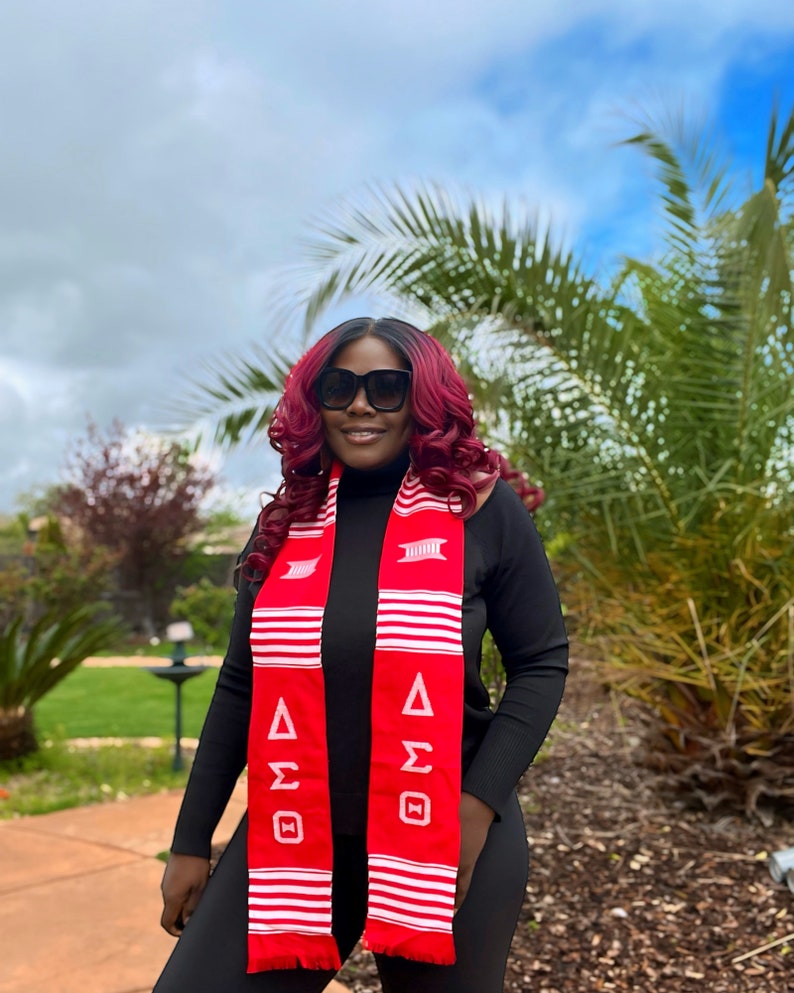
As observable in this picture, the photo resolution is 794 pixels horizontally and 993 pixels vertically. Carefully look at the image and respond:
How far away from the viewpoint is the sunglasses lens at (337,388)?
181cm

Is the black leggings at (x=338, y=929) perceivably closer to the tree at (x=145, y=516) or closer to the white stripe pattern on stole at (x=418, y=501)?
the white stripe pattern on stole at (x=418, y=501)

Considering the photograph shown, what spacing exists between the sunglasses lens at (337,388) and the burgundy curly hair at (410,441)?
26mm

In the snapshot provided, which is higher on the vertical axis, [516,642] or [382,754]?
[516,642]

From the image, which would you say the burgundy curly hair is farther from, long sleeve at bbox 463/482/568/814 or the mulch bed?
the mulch bed

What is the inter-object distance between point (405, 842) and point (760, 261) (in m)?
3.10

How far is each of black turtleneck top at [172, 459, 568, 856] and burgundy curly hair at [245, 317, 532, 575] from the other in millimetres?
77

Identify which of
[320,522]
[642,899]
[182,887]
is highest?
[320,522]

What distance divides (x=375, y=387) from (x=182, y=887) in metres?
1.06

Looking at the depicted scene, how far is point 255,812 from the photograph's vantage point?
1.72 metres

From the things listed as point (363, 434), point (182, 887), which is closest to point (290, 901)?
point (182, 887)

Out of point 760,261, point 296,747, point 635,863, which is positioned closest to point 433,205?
point 760,261

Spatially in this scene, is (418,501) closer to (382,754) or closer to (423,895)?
(382,754)

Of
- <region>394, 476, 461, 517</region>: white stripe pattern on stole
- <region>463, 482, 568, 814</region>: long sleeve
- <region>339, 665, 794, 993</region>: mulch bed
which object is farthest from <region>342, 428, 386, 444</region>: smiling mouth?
<region>339, 665, 794, 993</region>: mulch bed

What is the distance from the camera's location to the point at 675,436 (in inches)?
168
